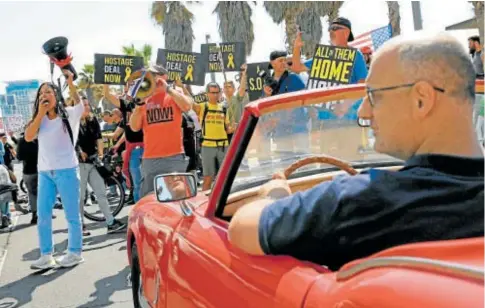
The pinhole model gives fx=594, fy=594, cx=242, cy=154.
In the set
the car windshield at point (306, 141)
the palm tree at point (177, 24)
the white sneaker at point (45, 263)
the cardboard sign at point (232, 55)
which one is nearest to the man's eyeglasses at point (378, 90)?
the car windshield at point (306, 141)

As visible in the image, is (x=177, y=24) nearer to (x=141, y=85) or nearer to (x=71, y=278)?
(x=141, y=85)

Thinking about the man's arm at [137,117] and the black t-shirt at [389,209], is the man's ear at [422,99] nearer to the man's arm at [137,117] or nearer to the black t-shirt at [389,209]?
the black t-shirt at [389,209]

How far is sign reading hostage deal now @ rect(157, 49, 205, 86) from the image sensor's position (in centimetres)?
1166

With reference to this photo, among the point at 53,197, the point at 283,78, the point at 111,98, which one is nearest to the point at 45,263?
the point at 53,197

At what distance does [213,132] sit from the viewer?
7941 mm

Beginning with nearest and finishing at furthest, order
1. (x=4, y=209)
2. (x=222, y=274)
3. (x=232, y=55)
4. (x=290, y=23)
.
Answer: (x=222, y=274) → (x=4, y=209) → (x=232, y=55) → (x=290, y=23)

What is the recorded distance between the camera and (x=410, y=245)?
1285 mm

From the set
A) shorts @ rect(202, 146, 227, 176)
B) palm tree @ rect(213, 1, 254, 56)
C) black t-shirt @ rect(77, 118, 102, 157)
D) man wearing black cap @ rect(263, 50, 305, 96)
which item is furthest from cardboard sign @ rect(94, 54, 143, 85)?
palm tree @ rect(213, 1, 254, 56)

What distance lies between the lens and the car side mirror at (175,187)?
8.49 ft

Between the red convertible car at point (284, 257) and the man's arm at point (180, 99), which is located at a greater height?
the man's arm at point (180, 99)

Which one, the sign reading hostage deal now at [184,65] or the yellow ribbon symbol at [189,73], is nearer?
the sign reading hostage deal now at [184,65]

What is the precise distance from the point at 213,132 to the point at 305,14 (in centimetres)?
2269

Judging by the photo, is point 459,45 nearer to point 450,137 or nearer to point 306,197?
point 450,137

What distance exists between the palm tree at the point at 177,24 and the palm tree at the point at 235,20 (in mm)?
2395
